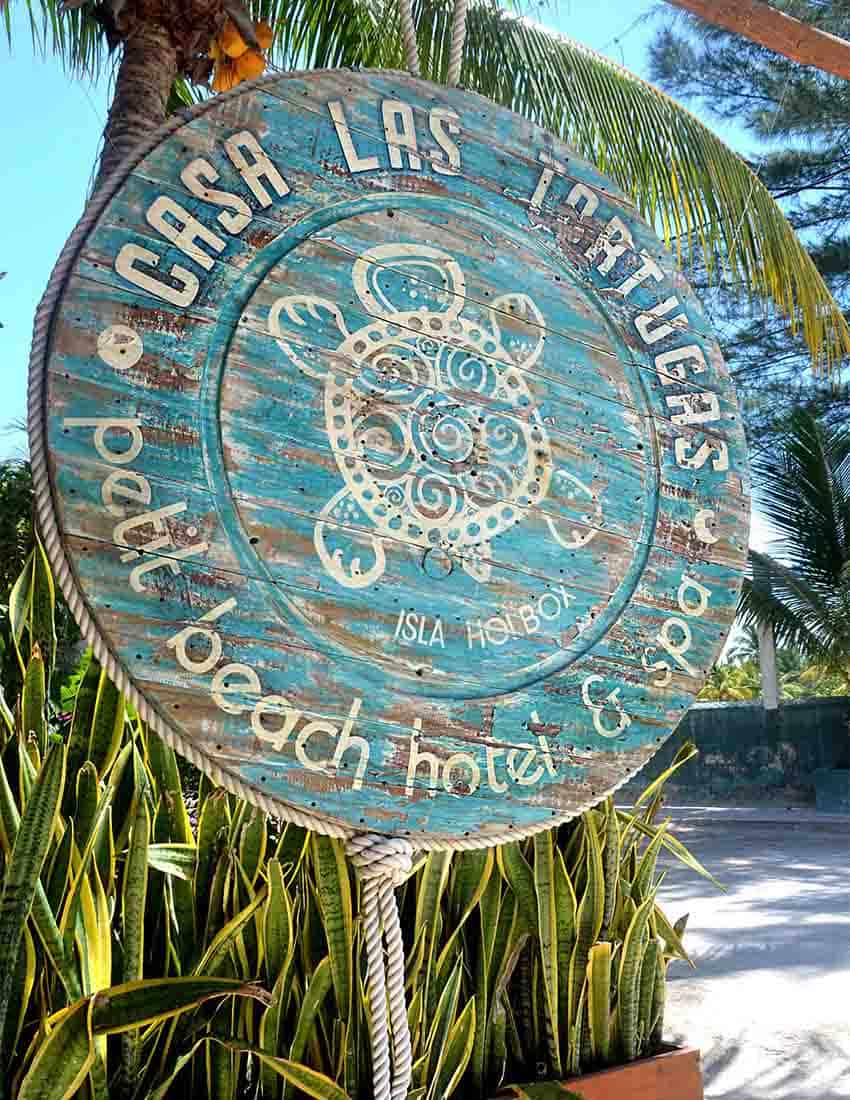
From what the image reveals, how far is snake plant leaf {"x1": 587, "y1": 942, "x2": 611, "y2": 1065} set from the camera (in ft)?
5.32

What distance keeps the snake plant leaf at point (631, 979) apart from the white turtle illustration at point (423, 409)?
0.94 meters

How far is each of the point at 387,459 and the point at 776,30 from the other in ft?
5.55

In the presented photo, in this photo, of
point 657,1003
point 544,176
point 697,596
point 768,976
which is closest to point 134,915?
point 697,596

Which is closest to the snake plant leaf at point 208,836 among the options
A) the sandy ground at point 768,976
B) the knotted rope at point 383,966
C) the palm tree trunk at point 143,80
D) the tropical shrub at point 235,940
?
the tropical shrub at point 235,940

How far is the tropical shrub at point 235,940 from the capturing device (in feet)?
3.62

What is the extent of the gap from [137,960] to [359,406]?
0.73 meters

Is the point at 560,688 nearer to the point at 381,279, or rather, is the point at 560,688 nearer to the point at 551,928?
the point at 381,279

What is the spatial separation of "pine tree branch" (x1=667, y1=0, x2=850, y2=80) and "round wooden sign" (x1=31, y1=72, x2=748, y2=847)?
1.17 m

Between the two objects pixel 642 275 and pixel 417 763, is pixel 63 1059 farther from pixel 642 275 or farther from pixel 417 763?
pixel 642 275

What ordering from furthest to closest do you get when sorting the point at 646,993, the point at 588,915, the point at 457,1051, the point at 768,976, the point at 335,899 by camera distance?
the point at 768,976 → the point at 646,993 → the point at 588,915 → the point at 457,1051 → the point at 335,899

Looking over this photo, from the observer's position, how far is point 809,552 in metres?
9.54

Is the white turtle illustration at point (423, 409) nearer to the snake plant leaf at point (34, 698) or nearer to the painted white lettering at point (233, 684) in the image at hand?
the painted white lettering at point (233, 684)

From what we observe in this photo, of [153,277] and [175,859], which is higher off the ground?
[153,277]

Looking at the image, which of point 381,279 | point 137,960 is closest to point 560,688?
point 381,279
